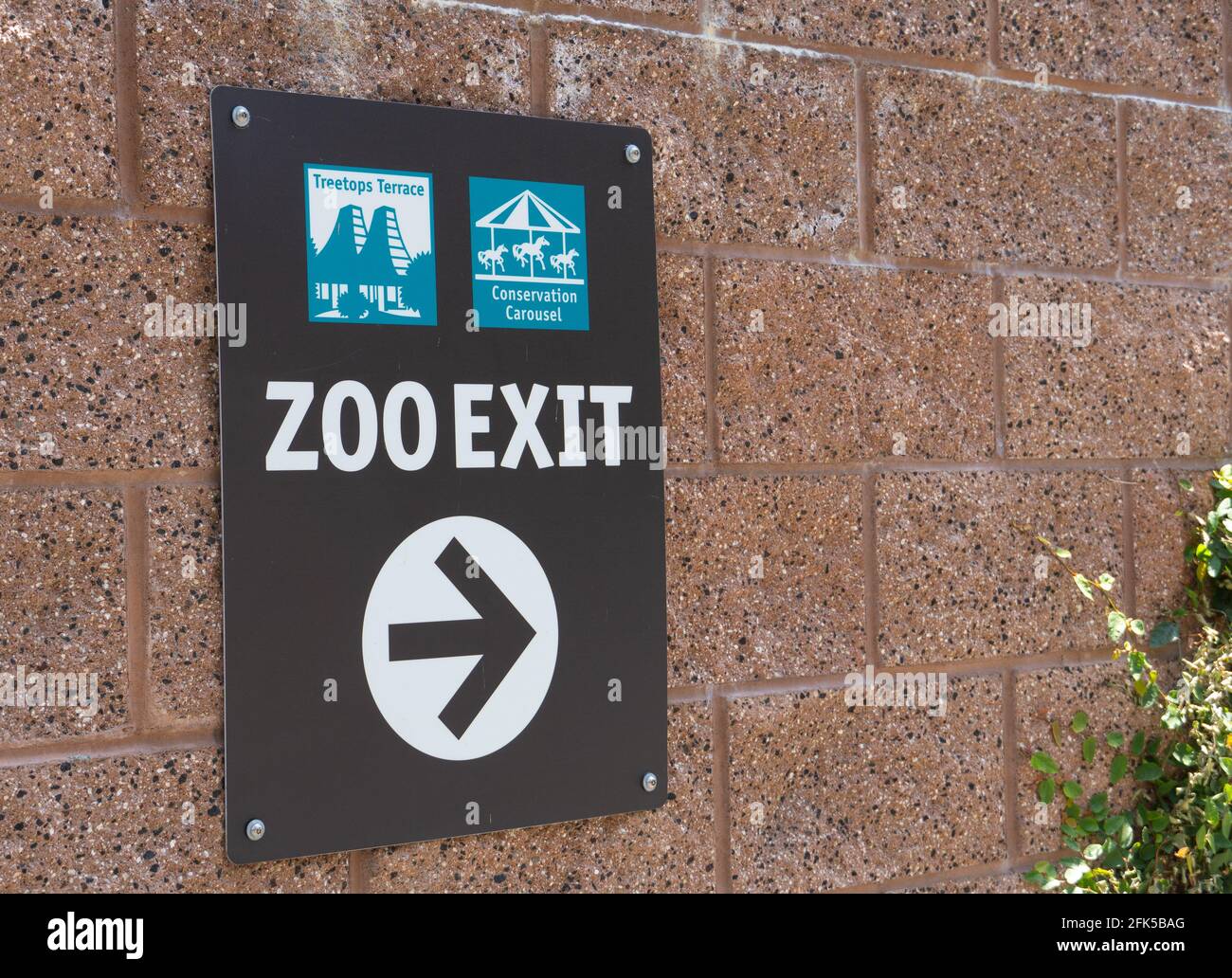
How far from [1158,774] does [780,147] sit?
66.3 inches

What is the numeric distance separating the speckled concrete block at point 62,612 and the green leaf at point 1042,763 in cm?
189

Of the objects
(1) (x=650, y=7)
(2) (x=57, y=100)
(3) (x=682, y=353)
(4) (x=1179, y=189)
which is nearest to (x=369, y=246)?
(2) (x=57, y=100)

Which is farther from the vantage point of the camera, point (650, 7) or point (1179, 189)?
point (1179, 189)

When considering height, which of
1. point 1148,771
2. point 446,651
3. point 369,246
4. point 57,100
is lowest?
point 1148,771

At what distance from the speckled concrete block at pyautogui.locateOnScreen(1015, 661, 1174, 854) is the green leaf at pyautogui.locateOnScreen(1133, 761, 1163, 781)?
0.02 m

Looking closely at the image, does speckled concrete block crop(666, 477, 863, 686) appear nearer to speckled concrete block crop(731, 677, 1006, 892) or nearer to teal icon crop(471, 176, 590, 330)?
speckled concrete block crop(731, 677, 1006, 892)

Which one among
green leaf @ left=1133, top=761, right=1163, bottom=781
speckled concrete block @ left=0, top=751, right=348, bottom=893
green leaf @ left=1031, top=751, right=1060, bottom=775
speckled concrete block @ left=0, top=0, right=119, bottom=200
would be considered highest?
speckled concrete block @ left=0, top=0, right=119, bottom=200

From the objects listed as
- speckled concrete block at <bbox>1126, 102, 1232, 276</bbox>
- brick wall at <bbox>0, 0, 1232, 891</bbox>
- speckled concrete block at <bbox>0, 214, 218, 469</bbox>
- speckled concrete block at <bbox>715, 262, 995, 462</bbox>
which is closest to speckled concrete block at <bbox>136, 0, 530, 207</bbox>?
brick wall at <bbox>0, 0, 1232, 891</bbox>

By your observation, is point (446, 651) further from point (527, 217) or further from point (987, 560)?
point (987, 560)

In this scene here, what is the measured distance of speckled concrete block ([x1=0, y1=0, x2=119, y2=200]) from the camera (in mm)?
1819

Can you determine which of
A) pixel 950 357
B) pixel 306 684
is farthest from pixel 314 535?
pixel 950 357

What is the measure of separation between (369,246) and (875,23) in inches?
48.7

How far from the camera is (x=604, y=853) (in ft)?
7.22

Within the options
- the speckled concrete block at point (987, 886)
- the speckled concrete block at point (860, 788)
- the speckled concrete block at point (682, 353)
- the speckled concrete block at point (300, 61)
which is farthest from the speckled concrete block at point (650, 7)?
the speckled concrete block at point (987, 886)
